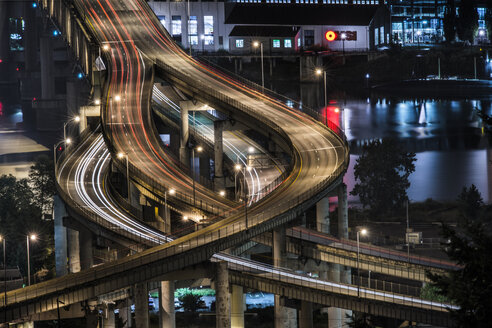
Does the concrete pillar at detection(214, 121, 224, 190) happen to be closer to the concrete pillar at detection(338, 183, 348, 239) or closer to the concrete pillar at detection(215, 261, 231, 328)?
the concrete pillar at detection(338, 183, 348, 239)

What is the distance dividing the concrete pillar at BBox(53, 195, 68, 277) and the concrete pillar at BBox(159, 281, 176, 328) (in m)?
22.4

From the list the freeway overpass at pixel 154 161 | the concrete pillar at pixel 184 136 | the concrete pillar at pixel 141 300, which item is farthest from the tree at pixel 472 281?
the concrete pillar at pixel 184 136

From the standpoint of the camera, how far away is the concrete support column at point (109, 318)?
288ft

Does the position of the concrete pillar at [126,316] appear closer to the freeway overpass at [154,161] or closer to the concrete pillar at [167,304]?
the concrete pillar at [167,304]

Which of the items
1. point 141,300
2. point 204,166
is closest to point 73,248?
point 141,300

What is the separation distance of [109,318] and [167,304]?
4808mm

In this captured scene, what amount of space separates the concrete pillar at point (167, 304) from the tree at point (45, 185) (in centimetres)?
5622

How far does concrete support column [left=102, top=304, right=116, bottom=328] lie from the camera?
288ft

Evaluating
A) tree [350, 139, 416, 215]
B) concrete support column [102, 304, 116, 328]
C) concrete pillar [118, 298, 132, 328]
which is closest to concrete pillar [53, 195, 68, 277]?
concrete pillar [118, 298, 132, 328]

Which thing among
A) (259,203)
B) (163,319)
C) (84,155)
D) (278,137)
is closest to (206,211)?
(259,203)

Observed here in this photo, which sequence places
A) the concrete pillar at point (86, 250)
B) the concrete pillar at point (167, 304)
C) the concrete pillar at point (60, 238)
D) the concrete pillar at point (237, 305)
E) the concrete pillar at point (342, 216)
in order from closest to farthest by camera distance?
the concrete pillar at point (237, 305) < the concrete pillar at point (167, 304) < the concrete pillar at point (86, 250) < the concrete pillar at point (342, 216) < the concrete pillar at point (60, 238)

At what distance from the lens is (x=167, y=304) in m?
89.9

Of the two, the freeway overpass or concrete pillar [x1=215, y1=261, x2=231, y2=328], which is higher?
the freeway overpass

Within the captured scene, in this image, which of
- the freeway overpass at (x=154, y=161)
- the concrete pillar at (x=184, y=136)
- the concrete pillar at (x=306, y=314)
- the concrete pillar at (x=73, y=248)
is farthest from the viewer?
the concrete pillar at (x=184, y=136)
